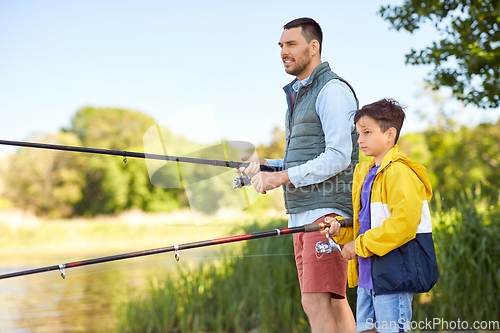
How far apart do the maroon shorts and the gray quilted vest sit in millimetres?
105

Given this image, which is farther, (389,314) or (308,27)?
(308,27)

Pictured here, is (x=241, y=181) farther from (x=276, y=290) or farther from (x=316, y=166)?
(x=276, y=290)

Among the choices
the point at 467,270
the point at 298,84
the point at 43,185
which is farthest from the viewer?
the point at 43,185

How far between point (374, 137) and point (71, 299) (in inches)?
324

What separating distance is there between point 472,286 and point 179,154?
3.04 m

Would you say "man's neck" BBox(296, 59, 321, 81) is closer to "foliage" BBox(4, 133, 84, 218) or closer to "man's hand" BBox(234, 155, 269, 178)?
"man's hand" BBox(234, 155, 269, 178)

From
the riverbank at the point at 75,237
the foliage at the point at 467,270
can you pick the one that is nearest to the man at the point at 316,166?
the foliage at the point at 467,270

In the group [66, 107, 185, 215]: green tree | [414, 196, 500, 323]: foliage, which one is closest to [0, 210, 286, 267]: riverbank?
[66, 107, 185, 215]: green tree

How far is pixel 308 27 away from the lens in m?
1.97

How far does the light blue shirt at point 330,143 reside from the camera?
1.79 meters

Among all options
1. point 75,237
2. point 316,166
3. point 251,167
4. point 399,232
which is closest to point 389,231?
point 399,232

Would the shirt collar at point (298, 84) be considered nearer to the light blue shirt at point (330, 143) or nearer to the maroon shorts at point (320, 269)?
the light blue shirt at point (330, 143)

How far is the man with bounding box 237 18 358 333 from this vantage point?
1.82 m

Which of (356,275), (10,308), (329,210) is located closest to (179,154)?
(329,210)
